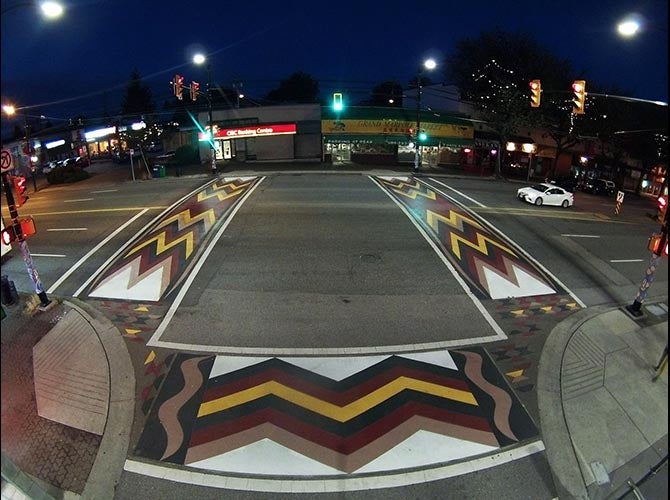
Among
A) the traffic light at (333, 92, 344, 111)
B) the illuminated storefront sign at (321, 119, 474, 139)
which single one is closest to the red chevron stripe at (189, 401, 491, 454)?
the traffic light at (333, 92, 344, 111)

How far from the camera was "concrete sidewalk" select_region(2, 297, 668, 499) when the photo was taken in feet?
26.1

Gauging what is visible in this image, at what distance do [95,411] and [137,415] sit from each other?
0.91 meters

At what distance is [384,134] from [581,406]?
31.6 metres

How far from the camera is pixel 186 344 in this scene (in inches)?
456

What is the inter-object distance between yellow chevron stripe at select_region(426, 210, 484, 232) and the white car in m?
7.33

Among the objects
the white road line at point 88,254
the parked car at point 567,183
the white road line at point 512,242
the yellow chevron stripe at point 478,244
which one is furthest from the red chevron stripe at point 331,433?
the parked car at point 567,183

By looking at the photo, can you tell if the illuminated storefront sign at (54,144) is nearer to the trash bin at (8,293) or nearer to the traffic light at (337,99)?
the traffic light at (337,99)

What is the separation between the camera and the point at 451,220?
20797 millimetres

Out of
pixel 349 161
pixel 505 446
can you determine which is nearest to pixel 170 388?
pixel 505 446

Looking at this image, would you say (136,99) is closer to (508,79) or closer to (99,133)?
(99,133)

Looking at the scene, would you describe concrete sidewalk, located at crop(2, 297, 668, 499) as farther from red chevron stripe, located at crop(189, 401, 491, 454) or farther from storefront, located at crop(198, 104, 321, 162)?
storefront, located at crop(198, 104, 321, 162)

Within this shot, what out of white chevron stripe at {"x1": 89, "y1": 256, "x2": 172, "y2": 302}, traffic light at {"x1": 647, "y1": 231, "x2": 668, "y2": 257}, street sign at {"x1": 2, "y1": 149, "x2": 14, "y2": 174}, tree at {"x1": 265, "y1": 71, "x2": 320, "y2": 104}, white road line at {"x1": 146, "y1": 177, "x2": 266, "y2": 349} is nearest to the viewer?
street sign at {"x1": 2, "y1": 149, "x2": 14, "y2": 174}

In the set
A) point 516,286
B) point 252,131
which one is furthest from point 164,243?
point 252,131

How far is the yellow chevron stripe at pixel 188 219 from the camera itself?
64.9 feet
